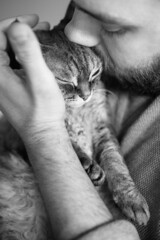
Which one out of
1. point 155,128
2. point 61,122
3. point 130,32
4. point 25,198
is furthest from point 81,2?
point 25,198

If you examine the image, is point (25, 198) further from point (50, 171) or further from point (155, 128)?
point (155, 128)

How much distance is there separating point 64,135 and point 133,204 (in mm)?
270

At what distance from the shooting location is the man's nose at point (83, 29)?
3.26 feet

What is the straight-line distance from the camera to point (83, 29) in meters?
1.00

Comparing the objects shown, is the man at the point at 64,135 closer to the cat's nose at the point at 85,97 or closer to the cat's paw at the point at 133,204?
the cat's paw at the point at 133,204

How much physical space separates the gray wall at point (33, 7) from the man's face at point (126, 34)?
1.40 metres

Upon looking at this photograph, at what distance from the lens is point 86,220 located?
0.78 metres

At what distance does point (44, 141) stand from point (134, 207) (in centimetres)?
31

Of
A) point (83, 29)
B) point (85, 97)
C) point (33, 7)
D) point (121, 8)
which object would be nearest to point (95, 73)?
point (85, 97)

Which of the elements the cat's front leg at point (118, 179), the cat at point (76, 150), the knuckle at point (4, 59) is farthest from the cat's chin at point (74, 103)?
the knuckle at point (4, 59)

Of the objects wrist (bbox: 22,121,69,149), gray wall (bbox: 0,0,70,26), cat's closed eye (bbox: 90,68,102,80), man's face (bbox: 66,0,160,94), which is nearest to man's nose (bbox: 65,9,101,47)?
man's face (bbox: 66,0,160,94)

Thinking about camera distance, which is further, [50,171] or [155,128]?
[155,128]

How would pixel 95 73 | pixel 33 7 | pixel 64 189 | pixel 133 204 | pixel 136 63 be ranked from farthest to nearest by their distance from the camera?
pixel 33 7, pixel 95 73, pixel 136 63, pixel 133 204, pixel 64 189

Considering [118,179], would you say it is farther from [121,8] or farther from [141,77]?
[121,8]
